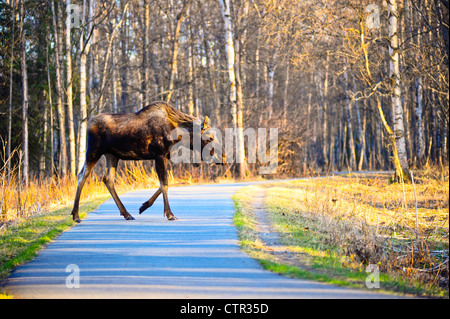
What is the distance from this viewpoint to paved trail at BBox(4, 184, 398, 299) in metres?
5.47

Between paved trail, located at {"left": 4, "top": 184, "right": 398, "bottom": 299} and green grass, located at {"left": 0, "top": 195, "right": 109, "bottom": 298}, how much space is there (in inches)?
7.4

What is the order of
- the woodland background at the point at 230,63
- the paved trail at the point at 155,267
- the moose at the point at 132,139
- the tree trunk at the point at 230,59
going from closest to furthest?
the paved trail at the point at 155,267 < the moose at the point at 132,139 < the woodland background at the point at 230,63 < the tree trunk at the point at 230,59

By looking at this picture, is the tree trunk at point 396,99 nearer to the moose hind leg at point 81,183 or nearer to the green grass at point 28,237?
the green grass at point 28,237

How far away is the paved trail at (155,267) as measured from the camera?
17.9 ft

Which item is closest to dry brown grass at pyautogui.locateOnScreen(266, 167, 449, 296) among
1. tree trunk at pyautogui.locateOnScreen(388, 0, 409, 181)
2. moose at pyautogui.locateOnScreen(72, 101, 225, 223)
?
moose at pyautogui.locateOnScreen(72, 101, 225, 223)

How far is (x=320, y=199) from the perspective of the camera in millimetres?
13336

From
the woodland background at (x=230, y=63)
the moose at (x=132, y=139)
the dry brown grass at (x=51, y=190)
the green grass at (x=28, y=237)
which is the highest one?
the woodland background at (x=230, y=63)

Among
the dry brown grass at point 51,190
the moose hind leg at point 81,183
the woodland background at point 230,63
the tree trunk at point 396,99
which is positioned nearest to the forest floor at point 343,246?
the moose hind leg at point 81,183

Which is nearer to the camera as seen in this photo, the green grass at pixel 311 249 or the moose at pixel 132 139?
the green grass at pixel 311 249

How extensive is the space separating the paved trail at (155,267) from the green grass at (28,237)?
188mm

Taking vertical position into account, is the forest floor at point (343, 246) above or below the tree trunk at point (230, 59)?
below
